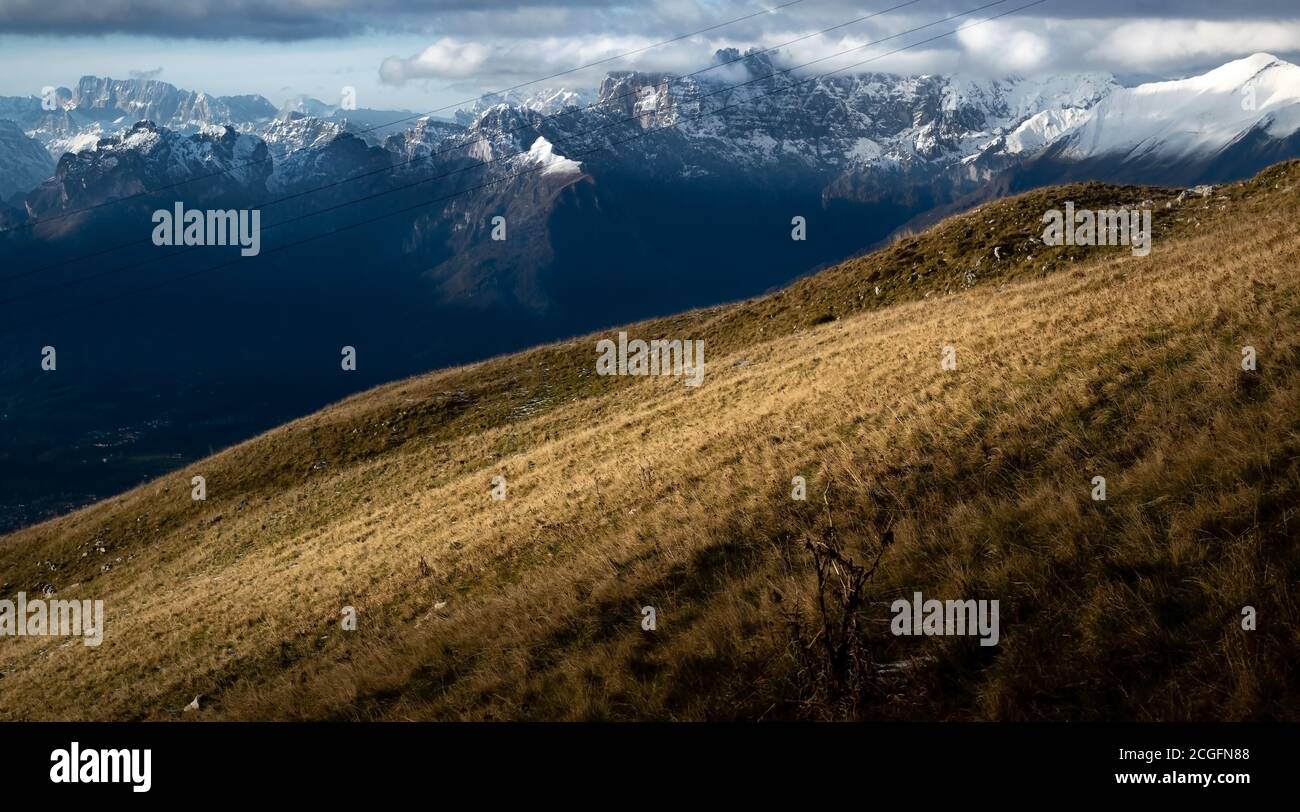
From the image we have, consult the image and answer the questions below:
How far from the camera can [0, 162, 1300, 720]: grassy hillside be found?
24.6 feet

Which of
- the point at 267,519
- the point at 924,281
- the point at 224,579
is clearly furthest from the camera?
the point at 924,281

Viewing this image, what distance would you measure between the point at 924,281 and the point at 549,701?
35378mm

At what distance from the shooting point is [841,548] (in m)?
10.9

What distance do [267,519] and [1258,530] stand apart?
35617mm

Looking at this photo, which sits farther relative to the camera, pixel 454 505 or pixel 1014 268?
pixel 1014 268

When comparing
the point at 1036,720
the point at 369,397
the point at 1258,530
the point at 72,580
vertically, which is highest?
the point at 369,397

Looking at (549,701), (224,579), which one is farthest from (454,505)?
(549,701)

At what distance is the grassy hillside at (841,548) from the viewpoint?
7484 mm
